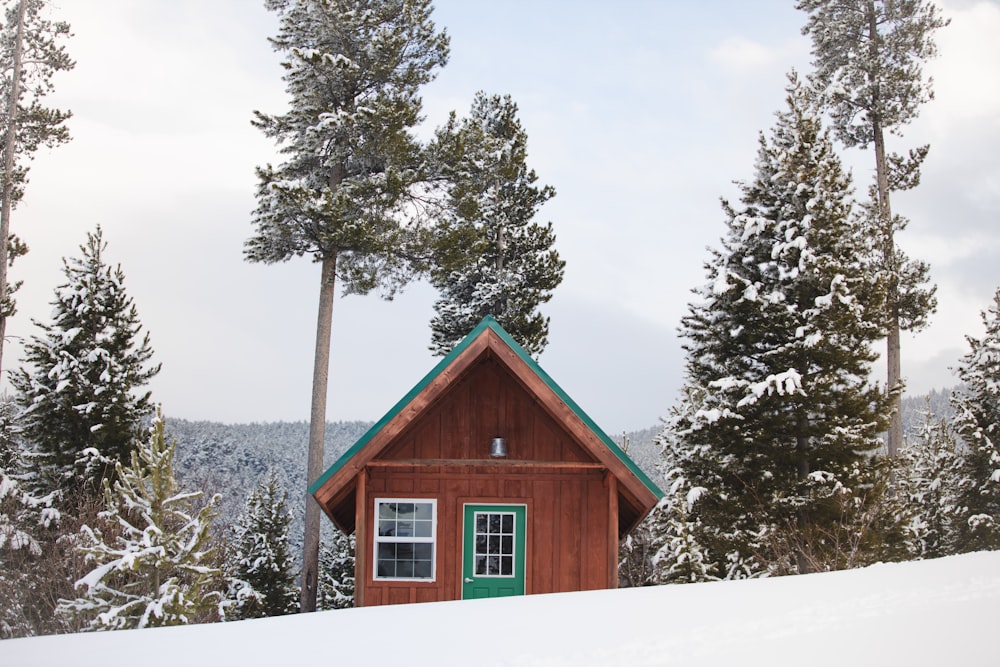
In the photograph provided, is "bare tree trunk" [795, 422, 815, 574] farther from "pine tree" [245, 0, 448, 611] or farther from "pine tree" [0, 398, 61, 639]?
"pine tree" [0, 398, 61, 639]

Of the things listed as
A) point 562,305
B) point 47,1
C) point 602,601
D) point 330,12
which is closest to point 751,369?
point 562,305

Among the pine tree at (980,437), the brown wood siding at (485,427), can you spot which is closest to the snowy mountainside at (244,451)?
the brown wood siding at (485,427)

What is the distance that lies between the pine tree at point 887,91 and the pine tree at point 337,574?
971 centimetres

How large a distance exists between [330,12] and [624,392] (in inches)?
283

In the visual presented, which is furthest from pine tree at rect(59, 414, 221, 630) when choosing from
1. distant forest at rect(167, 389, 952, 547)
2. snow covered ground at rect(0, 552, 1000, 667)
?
distant forest at rect(167, 389, 952, 547)

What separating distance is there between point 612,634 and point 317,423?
28.5 ft

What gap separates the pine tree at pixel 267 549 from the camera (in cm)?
1681

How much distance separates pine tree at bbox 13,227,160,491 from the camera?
11766mm

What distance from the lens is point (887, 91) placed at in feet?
39.3

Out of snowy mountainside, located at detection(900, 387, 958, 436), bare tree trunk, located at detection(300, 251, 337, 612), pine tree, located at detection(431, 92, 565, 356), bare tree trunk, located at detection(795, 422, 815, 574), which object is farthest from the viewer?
pine tree, located at detection(431, 92, 565, 356)

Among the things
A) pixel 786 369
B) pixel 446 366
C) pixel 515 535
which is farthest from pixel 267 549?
pixel 446 366

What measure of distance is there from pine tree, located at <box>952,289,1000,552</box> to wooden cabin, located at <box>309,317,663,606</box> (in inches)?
363

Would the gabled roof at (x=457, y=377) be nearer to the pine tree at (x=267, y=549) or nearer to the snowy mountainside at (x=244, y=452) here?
the snowy mountainside at (x=244, y=452)

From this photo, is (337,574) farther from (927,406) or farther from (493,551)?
(927,406)
